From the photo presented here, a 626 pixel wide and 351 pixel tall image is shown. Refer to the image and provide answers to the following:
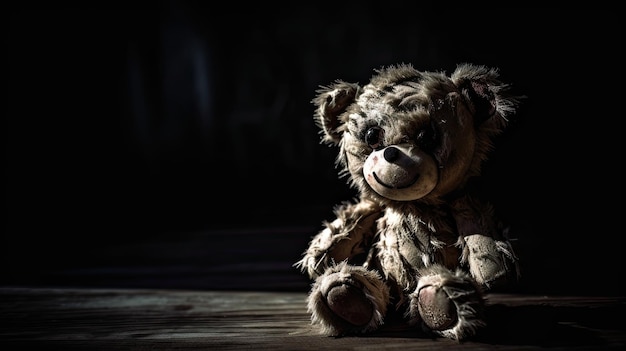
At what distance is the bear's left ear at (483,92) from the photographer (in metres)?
0.85

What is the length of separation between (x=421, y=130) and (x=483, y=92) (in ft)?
0.42

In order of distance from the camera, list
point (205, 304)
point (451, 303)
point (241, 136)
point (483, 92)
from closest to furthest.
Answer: point (451, 303) → point (483, 92) → point (205, 304) → point (241, 136)

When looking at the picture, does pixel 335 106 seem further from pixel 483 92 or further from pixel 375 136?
pixel 483 92

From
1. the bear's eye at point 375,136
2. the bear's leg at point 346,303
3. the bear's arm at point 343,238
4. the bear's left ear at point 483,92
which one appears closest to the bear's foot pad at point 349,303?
the bear's leg at point 346,303

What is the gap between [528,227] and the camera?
1.30m

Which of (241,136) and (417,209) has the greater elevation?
(241,136)

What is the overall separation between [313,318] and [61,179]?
3.45 ft

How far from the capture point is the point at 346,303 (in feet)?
2.62

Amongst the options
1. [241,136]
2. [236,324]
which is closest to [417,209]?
[236,324]

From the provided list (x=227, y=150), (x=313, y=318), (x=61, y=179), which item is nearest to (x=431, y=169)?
(x=313, y=318)

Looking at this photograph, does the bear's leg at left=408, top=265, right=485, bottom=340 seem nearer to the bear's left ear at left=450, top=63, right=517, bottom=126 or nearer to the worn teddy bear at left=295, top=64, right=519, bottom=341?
the worn teddy bear at left=295, top=64, right=519, bottom=341

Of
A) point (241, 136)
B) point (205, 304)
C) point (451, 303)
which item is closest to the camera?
point (451, 303)

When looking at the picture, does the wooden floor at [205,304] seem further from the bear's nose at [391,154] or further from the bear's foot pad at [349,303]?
the bear's nose at [391,154]

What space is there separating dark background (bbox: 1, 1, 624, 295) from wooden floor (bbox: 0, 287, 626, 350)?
0.13 metres
